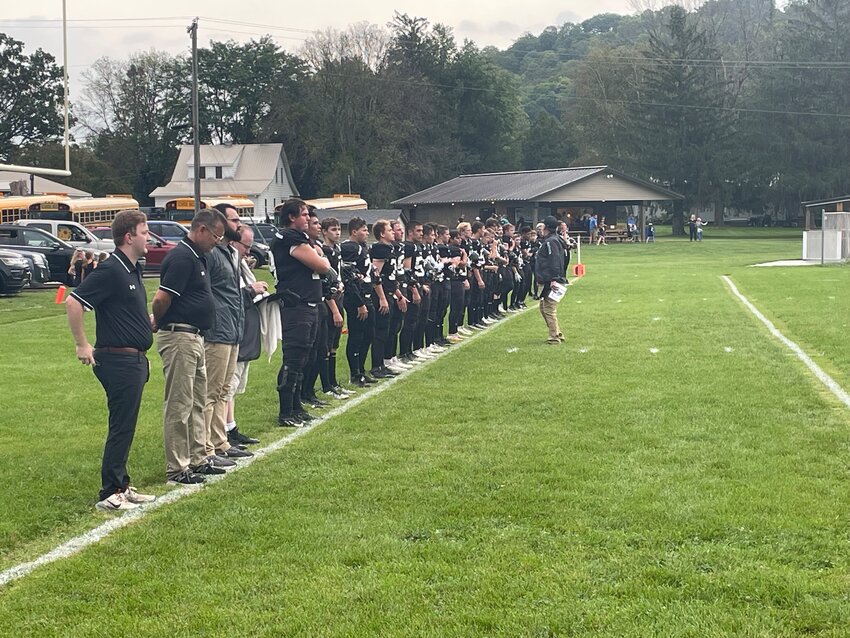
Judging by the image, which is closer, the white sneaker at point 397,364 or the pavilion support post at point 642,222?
the white sneaker at point 397,364

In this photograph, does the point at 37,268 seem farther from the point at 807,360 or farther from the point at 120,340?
the point at 120,340

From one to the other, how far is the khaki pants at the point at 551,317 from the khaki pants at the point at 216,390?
326 inches

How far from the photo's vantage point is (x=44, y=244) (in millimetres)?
32781

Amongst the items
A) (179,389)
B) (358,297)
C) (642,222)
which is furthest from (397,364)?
(642,222)

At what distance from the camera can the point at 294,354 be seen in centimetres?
1027

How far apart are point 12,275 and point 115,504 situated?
73.2 ft

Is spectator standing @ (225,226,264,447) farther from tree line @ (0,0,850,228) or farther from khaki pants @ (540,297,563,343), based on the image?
tree line @ (0,0,850,228)

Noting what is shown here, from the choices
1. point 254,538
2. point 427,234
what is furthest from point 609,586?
point 427,234

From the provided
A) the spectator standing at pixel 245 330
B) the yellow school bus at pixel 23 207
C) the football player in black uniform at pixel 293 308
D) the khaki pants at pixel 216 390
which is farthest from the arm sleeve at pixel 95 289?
the yellow school bus at pixel 23 207

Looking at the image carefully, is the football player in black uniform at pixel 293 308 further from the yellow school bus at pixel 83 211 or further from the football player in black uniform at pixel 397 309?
the yellow school bus at pixel 83 211

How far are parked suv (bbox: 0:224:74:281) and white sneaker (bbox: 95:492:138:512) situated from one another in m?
26.5

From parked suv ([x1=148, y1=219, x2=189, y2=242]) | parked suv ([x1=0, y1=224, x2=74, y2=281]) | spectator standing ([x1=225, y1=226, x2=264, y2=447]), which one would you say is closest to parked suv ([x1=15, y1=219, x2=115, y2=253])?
parked suv ([x1=0, y1=224, x2=74, y2=281])

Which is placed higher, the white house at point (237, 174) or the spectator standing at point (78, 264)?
the white house at point (237, 174)

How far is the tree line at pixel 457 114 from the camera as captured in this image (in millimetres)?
77938
